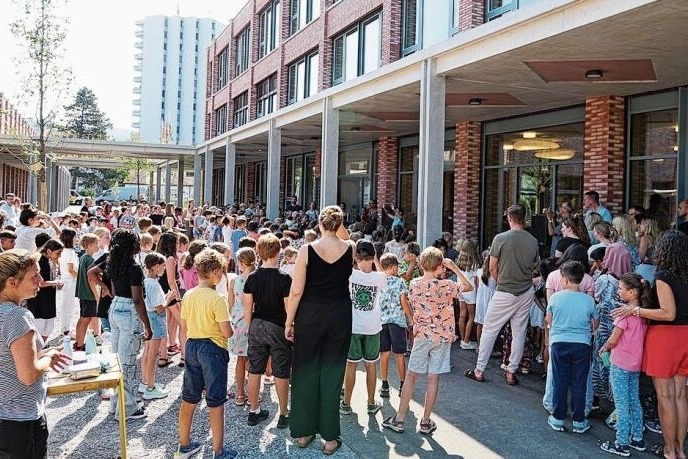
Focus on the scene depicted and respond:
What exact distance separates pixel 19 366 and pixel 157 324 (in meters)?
2.89

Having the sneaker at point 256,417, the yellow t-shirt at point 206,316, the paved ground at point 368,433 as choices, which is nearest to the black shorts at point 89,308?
the paved ground at point 368,433

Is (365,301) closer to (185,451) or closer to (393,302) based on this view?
(393,302)

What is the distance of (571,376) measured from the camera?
5.50m

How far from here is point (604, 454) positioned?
497cm

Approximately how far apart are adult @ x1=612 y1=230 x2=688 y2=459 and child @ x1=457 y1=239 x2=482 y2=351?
3.37 meters

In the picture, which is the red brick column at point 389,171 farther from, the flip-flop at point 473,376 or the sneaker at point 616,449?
the sneaker at point 616,449

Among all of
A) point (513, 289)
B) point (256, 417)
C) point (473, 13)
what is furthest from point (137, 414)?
point (473, 13)

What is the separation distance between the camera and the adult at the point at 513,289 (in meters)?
6.78

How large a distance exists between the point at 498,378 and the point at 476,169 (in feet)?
29.0

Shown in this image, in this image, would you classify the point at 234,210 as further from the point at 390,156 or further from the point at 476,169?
the point at 476,169

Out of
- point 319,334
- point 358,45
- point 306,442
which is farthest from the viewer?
point 358,45

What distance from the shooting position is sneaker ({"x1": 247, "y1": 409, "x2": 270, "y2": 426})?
5.41m

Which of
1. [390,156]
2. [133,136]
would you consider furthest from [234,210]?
[133,136]

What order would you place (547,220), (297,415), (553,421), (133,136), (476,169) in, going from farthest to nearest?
(133,136), (476,169), (547,220), (553,421), (297,415)
